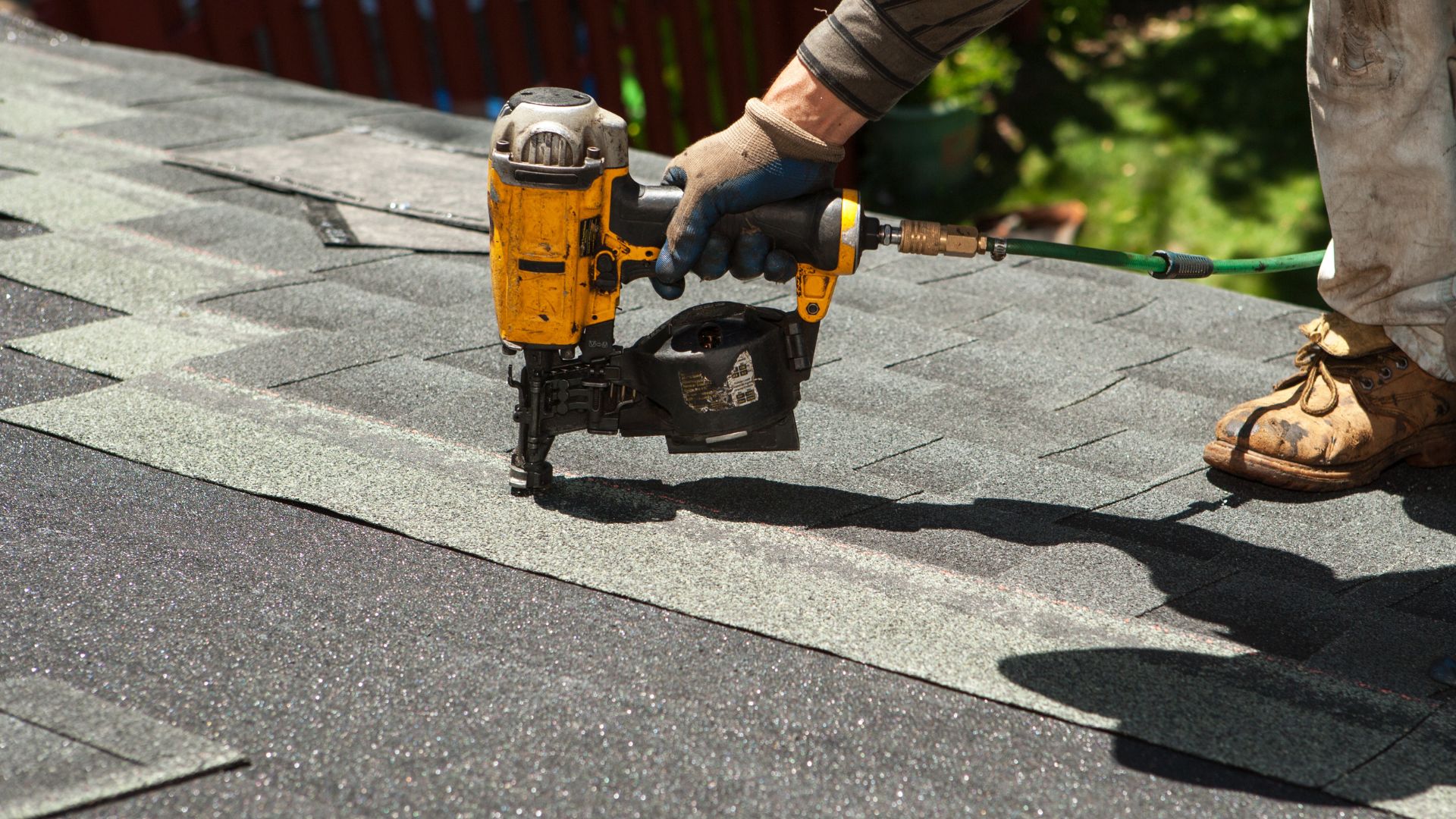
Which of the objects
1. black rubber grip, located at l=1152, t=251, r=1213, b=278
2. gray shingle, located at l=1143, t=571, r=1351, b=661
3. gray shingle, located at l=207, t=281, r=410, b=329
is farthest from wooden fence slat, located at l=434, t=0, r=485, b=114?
gray shingle, located at l=1143, t=571, r=1351, b=661

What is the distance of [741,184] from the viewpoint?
207 centimetres

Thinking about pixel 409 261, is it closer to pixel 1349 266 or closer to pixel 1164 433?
pixel 1164 433

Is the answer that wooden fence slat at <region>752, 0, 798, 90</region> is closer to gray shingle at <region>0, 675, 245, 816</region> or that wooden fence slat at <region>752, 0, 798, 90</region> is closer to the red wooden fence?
the red wooden fence

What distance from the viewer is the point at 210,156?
370 centimetres

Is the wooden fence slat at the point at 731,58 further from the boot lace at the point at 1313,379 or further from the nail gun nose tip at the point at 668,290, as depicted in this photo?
the nail gun nose tip at the point at 668,290

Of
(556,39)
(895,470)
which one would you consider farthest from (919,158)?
(895,470)

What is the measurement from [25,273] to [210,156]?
0.91 meters

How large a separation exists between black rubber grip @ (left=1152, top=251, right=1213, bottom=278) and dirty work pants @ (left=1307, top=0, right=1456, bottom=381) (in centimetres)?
38

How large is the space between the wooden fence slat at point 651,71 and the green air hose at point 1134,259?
482cm

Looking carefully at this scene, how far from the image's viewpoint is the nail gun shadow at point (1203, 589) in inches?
63.7

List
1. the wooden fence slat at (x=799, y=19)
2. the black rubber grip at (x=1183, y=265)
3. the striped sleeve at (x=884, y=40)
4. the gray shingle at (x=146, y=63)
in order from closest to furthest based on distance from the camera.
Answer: the striped sleeve at (x=884, y=40), the black rubber grip at (x=1183, y=265), the gray shingle at (x=146, y=63), the wooden fence slat at (x=799, y=19)

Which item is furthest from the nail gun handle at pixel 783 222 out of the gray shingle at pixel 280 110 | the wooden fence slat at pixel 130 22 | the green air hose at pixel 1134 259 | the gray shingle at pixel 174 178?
the wooden fence slat at pixel 130 22

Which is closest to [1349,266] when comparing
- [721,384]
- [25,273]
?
[721,384]

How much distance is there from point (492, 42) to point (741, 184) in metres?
4.82
